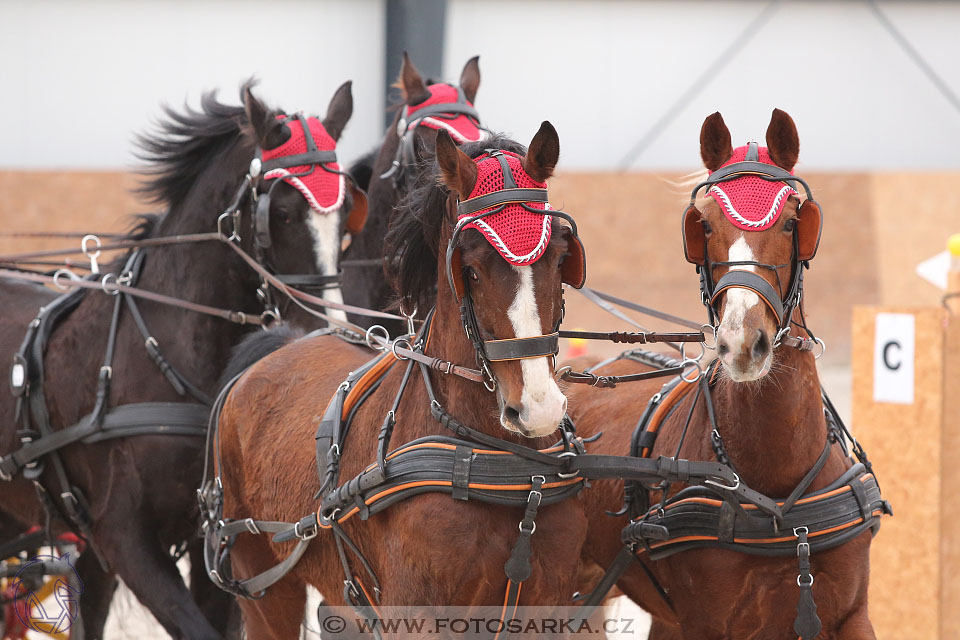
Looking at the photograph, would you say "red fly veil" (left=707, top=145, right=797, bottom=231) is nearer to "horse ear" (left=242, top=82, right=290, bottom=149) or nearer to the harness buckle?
the harness buckle

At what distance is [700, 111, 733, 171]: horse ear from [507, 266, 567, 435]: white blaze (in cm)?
78

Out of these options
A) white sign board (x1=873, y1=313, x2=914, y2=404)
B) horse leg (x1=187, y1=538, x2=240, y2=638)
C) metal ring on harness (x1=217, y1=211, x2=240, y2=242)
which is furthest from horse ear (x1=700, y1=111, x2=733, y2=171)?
horse leg (x1=187, y1=538, x2=240, y2=638)

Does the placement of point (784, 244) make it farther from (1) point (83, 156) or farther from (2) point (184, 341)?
(1) point (83, 156)

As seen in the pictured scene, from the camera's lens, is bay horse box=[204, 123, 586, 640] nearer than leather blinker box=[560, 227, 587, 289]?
Yes

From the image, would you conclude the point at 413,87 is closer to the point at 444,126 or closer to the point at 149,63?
the point at 444,126

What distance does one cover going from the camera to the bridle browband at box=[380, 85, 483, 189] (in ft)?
13.8

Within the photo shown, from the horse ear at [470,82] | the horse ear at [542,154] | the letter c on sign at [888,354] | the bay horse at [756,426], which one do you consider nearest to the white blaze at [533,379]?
the horse ear at [542,154]

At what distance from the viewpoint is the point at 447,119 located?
424 cm

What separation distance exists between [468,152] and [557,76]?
453 inches

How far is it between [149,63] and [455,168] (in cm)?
1085

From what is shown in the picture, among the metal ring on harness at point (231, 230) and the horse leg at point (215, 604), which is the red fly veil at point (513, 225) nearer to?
the metal ring on harness at point (231, 230)

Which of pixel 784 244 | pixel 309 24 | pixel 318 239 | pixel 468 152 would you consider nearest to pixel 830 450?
pixel 784 244

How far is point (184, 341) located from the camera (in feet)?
12.7

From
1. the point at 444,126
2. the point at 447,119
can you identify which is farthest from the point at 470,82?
the point at 444,126
